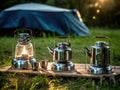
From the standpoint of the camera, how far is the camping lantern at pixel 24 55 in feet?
15.2

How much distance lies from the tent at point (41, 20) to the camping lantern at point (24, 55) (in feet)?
17.7

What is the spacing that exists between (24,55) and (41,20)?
5638 mm

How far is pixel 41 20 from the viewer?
1043cm

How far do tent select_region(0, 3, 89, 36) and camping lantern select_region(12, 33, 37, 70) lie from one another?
5394 mm

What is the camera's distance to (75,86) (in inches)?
159

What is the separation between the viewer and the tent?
10375 millimetres

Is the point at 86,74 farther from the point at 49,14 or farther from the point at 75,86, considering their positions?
the point at 49,14

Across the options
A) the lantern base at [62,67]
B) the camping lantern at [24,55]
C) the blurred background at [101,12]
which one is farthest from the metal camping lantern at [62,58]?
the blurred background at [101,12]

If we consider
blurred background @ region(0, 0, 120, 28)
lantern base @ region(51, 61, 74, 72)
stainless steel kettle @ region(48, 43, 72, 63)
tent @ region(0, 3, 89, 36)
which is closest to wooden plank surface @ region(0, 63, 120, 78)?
lantern base @ region(51, 61, 74, 72)

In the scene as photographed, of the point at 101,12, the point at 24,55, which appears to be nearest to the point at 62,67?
the point at 24,55

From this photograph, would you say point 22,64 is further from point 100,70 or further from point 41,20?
point 41,20

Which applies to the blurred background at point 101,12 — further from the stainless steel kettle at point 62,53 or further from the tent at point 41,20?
the stainless steel kettle at point 62,53

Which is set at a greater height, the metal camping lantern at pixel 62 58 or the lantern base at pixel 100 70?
the metal camping lantern at pixel 62 58

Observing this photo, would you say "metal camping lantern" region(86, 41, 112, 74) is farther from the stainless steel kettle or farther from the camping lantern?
the camping lantern
